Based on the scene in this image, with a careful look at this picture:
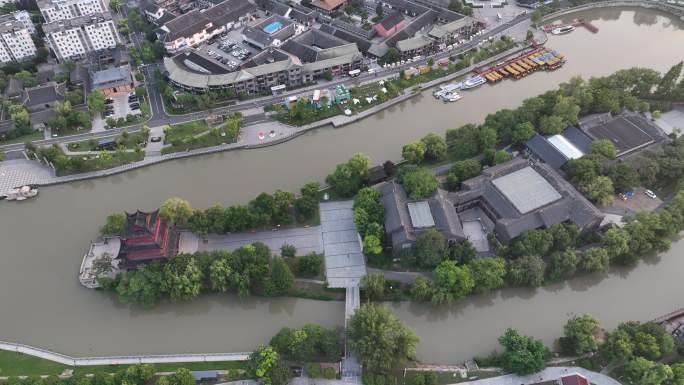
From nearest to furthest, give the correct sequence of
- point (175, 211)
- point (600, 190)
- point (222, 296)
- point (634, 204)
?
point (222, 296) → point (175, 211) → point (600, 190) → point (634, 204)

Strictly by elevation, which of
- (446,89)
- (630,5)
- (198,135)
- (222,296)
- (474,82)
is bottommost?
(222,296)

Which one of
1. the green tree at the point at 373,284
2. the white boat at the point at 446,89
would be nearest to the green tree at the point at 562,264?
the green tree at the point at 373,284

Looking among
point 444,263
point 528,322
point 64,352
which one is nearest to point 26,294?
A: point 64,352

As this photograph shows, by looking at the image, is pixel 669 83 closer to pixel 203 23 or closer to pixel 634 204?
pixel 634 204

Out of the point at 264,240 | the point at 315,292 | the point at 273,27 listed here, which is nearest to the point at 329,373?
the point at 315,292

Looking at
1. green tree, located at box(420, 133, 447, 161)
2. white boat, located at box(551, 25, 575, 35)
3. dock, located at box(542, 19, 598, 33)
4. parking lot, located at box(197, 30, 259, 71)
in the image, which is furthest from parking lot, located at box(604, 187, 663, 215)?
parking lot, located at box(197, 30, 259, 71)

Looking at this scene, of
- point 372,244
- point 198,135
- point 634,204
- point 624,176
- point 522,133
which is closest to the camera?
point 372,244

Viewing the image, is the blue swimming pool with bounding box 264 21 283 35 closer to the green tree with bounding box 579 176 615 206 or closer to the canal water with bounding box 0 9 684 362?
the canal water with bounding box 0 9 684 362
